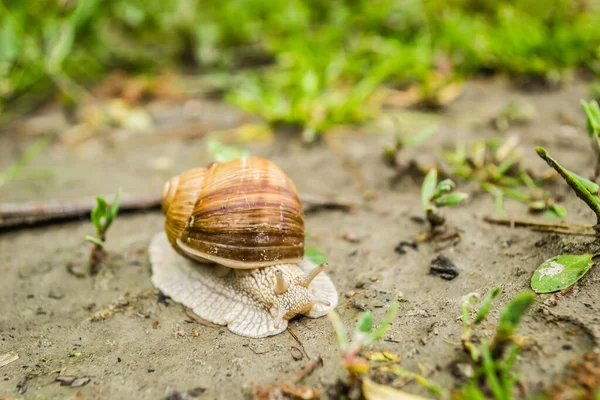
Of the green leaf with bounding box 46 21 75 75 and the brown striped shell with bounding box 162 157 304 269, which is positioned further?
the green leaf with bounding box 46 21 75 75

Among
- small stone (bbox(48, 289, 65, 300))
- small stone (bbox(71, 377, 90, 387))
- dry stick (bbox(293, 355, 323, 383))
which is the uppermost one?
dry stick (bbox(293, 355, 323, 383))

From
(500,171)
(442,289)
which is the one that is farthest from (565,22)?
(442,289)

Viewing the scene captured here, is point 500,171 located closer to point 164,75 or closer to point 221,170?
point 221,170

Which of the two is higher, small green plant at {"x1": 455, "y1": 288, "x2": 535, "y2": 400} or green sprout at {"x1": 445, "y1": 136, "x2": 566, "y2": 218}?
small green plant at {"x1": 455, "y1": 288, "x2": 535, "y2": 400}

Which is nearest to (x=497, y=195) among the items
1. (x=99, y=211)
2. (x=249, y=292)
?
(x=249, y=292)

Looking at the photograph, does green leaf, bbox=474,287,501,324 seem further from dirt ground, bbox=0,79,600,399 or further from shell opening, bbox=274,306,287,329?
shell opening, bbox=274,306,287,329

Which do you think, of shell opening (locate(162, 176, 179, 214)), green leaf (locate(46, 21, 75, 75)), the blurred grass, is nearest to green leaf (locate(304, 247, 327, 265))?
shell opening (locate(162, 176, 179, 214))
